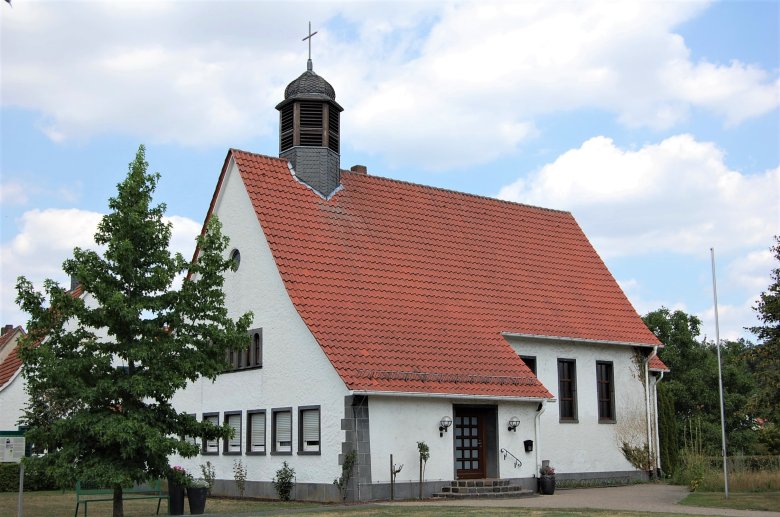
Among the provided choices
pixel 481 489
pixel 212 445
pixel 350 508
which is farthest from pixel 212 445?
pixel 350 508

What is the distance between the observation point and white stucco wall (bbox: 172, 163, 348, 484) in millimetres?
23656

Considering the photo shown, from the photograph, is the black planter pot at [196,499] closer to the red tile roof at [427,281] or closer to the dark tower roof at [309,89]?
the red tile roof at [427,281]

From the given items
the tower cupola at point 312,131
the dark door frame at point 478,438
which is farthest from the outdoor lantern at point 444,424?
the tower cupola at point 312,131

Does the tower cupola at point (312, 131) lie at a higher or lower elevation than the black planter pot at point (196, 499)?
higher

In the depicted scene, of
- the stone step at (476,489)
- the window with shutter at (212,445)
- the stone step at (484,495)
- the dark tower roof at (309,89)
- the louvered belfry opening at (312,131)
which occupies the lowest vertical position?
the stone step at (484,495)

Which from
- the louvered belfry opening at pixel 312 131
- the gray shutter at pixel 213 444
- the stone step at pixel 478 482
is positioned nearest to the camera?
the stone step at pixel 478 482

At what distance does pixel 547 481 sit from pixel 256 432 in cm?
820

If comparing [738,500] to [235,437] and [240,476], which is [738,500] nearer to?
[240,476]

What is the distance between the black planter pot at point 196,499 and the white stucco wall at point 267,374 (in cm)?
352

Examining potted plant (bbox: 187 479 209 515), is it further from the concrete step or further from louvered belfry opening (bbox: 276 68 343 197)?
louvered belfry opening (bbox: 276 68 343 197)

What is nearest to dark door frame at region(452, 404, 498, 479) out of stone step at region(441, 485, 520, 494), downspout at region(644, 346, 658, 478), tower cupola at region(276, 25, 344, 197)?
stone step at region(441, 485, 520, 494)

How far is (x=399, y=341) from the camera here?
24.9 metres

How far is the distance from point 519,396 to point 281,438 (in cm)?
649

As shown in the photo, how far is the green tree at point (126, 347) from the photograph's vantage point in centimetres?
1850
